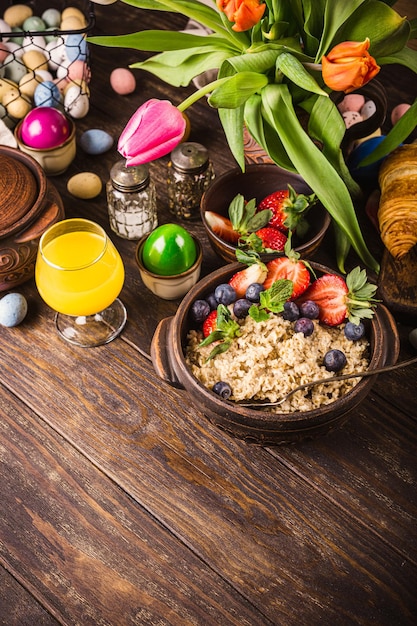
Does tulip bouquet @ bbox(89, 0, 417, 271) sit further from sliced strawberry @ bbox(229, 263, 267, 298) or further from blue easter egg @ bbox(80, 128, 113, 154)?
blue easter egg @ bbox(80, 128, 113, 154)

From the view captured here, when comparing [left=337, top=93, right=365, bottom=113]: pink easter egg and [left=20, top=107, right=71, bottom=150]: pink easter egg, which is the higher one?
[left=337, top=93, right=365, bottom=113]: pink easter egg

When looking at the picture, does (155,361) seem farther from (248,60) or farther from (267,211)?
(248,60)

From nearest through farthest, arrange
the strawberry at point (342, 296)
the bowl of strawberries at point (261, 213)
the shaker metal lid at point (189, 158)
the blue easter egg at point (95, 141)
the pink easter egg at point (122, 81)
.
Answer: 1. the strawberry at point (342, 296)
2. the bowl of strawberries at point (261, 213)
3. the shaker metal lid at point (189, 158)
4. the blue easter egg at point (95, 141)
5. the pink easter egg at point (122, 81)

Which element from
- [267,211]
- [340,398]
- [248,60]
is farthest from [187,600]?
[248,60]

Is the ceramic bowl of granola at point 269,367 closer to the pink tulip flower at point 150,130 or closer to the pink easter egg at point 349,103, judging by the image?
the pink tulip flower at point 150,130

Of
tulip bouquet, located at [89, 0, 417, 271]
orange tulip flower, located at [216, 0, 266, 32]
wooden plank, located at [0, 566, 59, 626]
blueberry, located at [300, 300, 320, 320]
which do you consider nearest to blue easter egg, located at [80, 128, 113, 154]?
tulip bouquet, located at [89, 0, 417, 271]

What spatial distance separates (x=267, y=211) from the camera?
1.07 metres

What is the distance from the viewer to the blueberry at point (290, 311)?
94 centimetres

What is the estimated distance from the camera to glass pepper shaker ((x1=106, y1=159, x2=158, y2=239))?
3.66ft

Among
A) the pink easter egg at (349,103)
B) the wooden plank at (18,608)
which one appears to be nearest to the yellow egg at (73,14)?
the pink easter egg at (349,103)

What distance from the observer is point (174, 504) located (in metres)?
0.94

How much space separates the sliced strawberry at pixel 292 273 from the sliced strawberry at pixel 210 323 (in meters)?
0.09

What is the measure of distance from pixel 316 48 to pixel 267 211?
0.26 m

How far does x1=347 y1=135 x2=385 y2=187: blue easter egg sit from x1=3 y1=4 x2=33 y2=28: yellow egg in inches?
32.1
